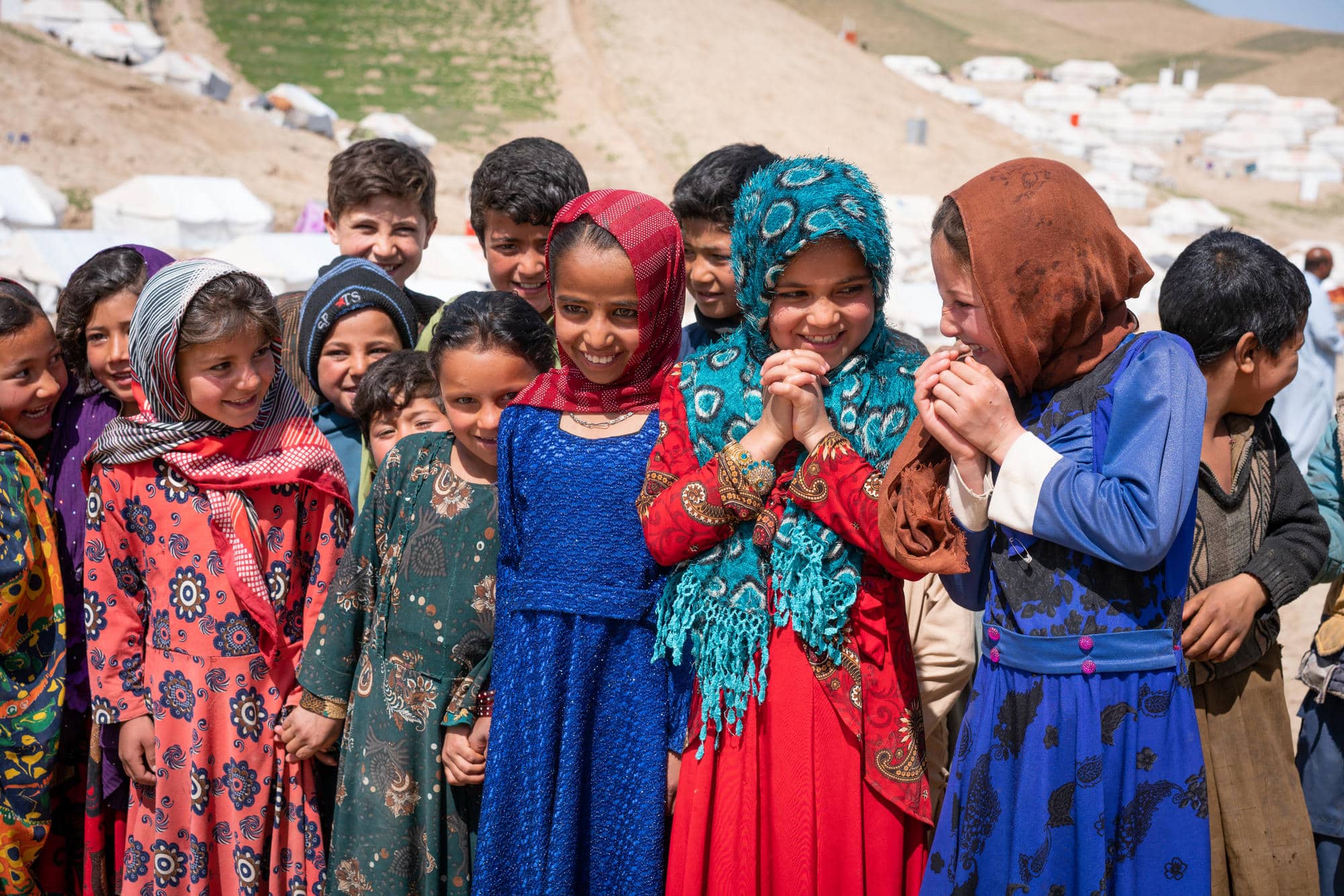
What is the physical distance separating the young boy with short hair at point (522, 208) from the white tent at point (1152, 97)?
43.8 metres

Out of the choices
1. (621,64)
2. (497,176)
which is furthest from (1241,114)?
(497,176)

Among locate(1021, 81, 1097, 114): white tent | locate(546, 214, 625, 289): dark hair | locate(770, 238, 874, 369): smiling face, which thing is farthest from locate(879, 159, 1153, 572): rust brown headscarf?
locate(1021, 81, 1097, 114): white tent

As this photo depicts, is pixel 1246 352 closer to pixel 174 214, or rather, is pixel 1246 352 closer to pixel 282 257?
pixel 282 257

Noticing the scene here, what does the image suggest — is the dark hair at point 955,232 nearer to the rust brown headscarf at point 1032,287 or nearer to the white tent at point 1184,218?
the rust brown headscarf at point 1032,287

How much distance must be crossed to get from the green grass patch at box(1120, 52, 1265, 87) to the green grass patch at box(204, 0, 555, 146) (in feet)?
114

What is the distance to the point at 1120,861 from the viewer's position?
182 cm

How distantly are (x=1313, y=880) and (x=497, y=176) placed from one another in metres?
2.61

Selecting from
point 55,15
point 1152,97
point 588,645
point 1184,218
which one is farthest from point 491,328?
point 1152,97

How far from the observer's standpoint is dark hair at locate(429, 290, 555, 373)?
7.70ft

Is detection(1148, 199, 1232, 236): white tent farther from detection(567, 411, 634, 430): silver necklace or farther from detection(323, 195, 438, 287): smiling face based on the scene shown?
detection(567, 411, 634, 430): silver necklace

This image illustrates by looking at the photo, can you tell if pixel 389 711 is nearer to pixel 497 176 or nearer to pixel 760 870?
pixel 760 870

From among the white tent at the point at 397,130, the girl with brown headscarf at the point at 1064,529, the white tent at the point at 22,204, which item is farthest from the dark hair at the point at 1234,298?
the white tent at the point at 397,130

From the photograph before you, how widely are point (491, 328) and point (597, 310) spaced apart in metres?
0.30

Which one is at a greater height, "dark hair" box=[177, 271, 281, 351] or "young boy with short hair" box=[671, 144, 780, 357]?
"young boy with short hair" box=[671, 144, 780, 357]
